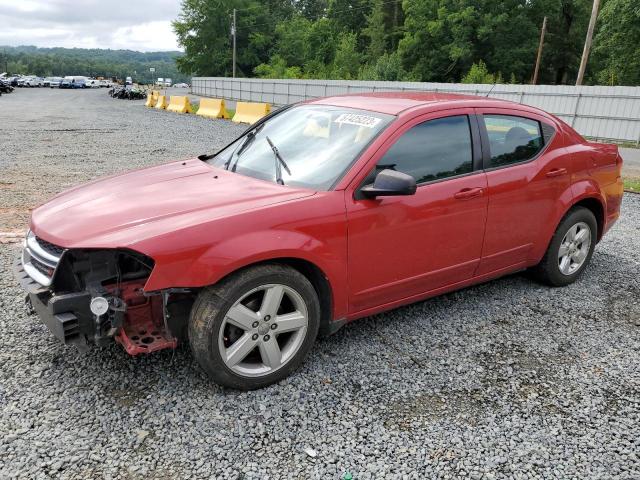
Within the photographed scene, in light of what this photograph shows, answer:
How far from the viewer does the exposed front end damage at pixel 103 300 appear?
268 cm

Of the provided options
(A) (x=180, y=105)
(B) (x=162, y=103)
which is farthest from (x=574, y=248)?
(B) (x=162, y=103)

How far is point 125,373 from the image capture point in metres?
3.17

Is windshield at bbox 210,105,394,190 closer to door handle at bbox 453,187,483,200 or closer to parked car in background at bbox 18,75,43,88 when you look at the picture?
door handle at bbox 453,187,483,200

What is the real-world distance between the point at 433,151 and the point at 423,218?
20.6 inches

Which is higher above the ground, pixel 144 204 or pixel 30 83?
pixel 144 204

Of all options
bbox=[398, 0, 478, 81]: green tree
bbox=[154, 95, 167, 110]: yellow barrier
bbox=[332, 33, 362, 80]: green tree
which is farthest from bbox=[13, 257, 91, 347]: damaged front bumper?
bbox=[332, 33, 362, 80]: green tree

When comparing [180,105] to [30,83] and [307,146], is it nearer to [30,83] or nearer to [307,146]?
[307,146]

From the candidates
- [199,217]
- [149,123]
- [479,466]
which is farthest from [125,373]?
[149,123]

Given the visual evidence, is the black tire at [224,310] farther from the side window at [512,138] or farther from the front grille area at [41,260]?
the side window at [512,138]

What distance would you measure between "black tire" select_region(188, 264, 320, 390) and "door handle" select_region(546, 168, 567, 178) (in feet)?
8.03

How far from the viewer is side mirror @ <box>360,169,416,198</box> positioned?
308 cm

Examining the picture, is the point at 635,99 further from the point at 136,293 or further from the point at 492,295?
the point at 136,293

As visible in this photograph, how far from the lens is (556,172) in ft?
14.3

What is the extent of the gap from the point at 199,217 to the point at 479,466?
1.93m
